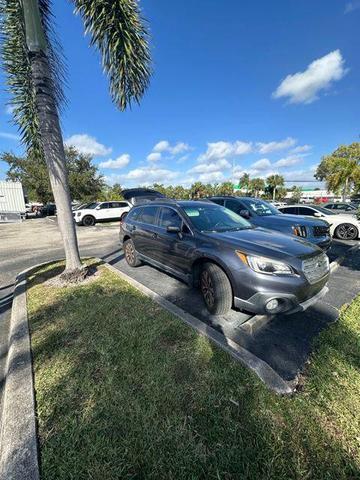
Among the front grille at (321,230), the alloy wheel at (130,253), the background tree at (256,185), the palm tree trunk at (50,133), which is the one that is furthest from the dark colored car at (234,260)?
the background tree at (256,185)

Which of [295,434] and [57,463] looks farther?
[295,434]

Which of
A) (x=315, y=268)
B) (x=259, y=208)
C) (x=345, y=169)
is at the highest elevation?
(x=345, y=169)

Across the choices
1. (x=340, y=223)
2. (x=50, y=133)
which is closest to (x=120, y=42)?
(x=50, y=133)

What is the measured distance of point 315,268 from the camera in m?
3.01

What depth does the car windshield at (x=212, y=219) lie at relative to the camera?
380 cm

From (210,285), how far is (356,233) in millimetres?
8031

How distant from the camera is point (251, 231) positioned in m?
3.78

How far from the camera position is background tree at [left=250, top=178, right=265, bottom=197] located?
2466 inches

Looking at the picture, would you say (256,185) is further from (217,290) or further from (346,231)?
(217,290)

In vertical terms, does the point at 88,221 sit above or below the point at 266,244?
below

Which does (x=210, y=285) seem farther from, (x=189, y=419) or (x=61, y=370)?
(x=61, y=370)

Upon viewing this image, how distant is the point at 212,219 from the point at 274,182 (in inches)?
2330

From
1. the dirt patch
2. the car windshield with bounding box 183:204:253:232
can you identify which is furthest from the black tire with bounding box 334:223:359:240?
the dirt patch

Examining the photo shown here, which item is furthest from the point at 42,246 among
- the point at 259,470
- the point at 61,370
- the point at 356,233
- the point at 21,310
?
the point at 356,233
